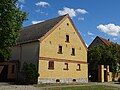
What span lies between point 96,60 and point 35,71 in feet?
69.3

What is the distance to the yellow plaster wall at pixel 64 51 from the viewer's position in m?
33.7

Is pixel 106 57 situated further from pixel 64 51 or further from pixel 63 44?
pixel 63 44

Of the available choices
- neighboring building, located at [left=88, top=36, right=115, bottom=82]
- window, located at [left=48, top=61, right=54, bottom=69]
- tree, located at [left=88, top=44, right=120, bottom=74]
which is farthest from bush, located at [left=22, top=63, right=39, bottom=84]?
tree, located at [left=88, top=44, right=120, bottom=74]

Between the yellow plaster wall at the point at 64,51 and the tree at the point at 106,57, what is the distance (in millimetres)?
8848

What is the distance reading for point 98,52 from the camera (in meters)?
49.3

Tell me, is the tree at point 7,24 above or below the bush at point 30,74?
above

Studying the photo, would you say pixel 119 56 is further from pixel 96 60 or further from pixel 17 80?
pixel 17 80

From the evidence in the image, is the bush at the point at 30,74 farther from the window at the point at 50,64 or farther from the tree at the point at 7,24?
the tree at the point at 7,24

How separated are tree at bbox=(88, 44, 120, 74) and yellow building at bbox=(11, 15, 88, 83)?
887 cm

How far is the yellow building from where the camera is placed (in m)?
33.6

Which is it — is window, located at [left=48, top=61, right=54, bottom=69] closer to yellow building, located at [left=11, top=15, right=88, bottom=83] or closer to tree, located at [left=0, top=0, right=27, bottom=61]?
yellow building, located at [left=11, top=15, right=88, bottom=83]

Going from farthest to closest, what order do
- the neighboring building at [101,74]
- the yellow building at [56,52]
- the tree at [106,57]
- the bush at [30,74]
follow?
the tree at [106,57], the neighboring building at [101,74], the yellow building at [56,52], the bush at [30,74]

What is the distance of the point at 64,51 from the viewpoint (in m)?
37.3

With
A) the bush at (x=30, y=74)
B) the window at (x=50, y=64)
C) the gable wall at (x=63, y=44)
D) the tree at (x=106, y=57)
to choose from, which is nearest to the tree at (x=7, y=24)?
the bush at (x=30, y=74)
